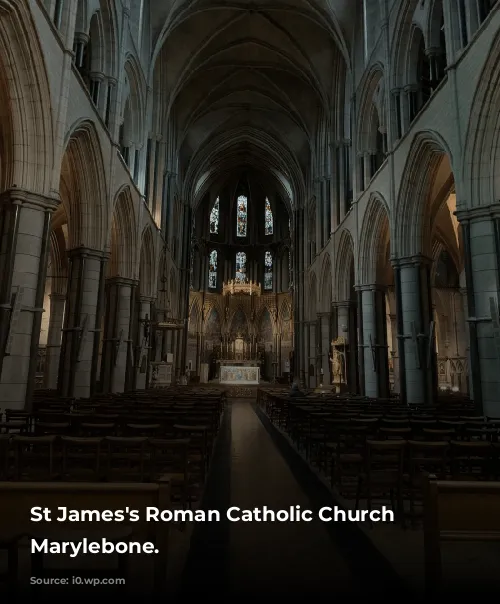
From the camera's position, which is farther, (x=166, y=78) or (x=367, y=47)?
(x=166, y=78)

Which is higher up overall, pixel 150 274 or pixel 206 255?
pixel 206 255

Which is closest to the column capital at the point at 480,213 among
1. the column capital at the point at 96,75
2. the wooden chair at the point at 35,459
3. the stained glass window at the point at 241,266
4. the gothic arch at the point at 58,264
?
the wooden chair at the point at 35,459

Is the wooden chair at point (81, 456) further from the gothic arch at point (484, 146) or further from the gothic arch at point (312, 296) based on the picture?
the gothic arch at point (312, 296)

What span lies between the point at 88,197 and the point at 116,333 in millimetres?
5607

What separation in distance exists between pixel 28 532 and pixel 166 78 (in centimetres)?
2697

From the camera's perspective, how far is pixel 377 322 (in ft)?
60.6

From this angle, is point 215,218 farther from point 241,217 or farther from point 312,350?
point 312,350

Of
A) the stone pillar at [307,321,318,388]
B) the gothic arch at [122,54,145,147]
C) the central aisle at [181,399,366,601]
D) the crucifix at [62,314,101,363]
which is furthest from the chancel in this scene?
the central aisle at [181,399,366,601]

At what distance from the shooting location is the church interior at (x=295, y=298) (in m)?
3.21

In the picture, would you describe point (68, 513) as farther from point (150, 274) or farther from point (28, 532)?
point (150, 274)

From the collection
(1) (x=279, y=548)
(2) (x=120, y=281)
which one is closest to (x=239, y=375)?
(2) (x=120, y=281)

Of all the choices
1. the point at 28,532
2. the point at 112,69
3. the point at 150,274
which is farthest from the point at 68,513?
the point at 150,274

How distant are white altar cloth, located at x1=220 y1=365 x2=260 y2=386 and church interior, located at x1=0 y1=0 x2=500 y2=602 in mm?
3375

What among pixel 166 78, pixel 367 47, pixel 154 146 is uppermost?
pixel 166 78
